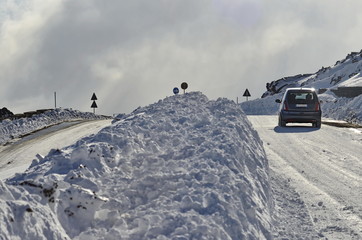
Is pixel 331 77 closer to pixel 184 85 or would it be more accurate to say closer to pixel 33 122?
pixel 184 85

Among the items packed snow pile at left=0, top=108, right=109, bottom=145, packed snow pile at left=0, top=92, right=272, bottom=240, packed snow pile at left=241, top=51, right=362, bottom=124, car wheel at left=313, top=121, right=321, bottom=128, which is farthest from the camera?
packed snow pile at left=241, top=51, right=362, bottom=124

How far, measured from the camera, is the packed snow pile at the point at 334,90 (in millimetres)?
34344

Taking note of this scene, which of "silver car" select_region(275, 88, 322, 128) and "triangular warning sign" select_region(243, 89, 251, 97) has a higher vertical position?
"triangular warning sign" select_region(243, 89, 251, 97)

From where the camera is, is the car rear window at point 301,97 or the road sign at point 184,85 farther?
the road sign at point 184,85

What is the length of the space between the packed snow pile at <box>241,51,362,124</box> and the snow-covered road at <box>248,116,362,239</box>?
1436cm

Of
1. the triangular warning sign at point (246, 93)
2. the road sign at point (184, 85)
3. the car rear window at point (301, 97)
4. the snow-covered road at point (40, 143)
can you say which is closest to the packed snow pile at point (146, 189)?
the snow-covered road at point (40, 143)

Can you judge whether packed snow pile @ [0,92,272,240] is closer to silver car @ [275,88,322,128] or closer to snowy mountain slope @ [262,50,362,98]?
silver car @ [275,88,322,128]

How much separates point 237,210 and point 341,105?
A: 34.8 m

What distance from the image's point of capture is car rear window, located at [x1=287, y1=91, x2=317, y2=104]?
69.6ft

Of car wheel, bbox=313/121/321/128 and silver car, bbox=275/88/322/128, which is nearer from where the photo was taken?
silver car, bbox=275/88/322/128

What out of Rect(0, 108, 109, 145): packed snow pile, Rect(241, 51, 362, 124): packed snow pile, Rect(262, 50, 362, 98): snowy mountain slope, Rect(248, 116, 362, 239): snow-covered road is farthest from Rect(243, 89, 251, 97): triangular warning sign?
Rect(248, 116, 362, 239): snow-covered road

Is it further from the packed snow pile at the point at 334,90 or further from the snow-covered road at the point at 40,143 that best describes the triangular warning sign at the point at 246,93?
the snow-covered road at the point at 40,143

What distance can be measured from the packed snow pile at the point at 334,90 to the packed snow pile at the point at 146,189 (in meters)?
23.7

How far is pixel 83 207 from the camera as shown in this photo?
5336 millimetres
